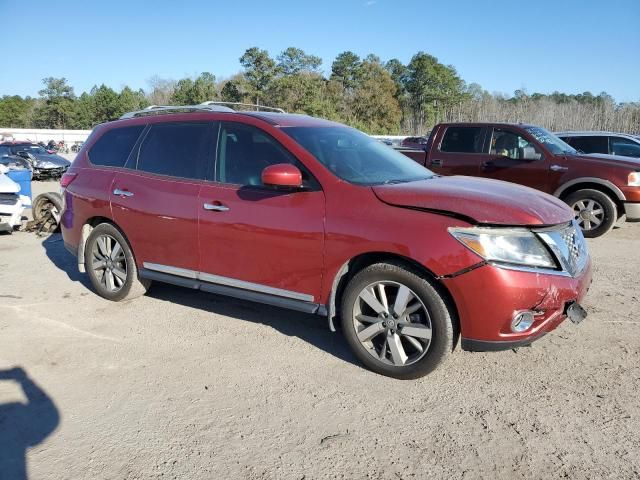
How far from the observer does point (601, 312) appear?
4.83 m

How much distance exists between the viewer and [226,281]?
4.31 meters

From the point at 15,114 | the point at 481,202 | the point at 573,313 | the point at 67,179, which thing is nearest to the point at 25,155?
the point at 67,179

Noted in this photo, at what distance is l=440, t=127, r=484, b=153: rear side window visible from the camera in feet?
30.8

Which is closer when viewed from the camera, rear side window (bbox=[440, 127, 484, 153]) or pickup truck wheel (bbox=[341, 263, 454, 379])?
pickup truck wheel (bbox=[341, 263, 454, 379])

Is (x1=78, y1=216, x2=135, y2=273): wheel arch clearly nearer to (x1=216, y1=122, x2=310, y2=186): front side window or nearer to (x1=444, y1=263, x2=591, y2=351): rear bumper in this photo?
(x1=216, y1=122, x2=310, y2=186): front side window

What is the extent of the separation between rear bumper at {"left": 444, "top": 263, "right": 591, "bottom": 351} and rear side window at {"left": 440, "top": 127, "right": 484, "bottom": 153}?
6.42m

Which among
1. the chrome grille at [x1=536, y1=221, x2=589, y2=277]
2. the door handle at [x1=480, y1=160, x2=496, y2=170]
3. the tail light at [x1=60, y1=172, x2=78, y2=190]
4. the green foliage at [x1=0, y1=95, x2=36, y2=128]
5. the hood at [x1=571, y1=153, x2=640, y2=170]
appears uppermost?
the green foliage at [x1=0, y1=95, x2=36, y2=128]

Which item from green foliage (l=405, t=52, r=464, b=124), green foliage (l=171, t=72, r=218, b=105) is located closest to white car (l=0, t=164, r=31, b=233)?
green foliage (l=171, t=72, r=218, b=105)

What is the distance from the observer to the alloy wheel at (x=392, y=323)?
3.42 m

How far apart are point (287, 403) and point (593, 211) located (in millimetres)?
7102

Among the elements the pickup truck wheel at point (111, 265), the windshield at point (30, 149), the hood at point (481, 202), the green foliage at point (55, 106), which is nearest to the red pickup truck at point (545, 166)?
the hood at point (481, 202)

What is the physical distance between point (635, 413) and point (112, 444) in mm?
→ 3019

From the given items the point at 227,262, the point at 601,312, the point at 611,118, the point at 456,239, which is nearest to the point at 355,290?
the point at 456,239

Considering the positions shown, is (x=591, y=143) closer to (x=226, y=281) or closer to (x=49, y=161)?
(x=226, y=281)
